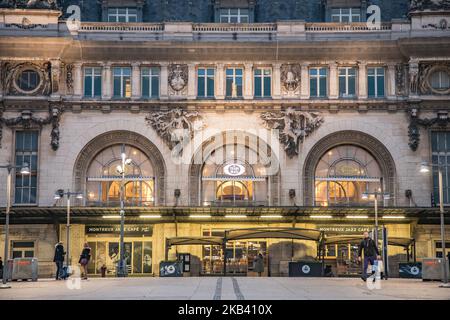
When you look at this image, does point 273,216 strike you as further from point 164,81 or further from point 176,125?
point 164,81

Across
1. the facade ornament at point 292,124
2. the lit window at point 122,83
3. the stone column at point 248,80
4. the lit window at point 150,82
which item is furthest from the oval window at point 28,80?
the facade ornament at point 292,124

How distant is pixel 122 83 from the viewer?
64.9 meters

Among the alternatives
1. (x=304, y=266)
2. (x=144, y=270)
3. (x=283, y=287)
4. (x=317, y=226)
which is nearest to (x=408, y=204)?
(x=317, y=226)

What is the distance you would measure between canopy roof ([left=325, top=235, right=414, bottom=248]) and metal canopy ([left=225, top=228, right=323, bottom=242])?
811 mm

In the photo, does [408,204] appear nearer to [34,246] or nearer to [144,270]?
[144,270]

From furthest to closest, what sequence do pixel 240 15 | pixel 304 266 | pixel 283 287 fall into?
pixel 240 15, pixel 304 266, pixel 283 287

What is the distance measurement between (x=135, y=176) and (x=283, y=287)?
105 feet

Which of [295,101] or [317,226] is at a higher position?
[295,101]

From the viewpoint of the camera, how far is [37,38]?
63.0m

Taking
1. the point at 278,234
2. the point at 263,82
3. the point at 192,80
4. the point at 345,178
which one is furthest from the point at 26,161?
the point at 345,178

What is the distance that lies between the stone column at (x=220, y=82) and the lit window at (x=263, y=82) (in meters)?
2.43

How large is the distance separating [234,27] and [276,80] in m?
4.85

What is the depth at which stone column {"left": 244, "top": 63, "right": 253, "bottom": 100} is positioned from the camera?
212 feet

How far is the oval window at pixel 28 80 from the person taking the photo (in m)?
64.3
